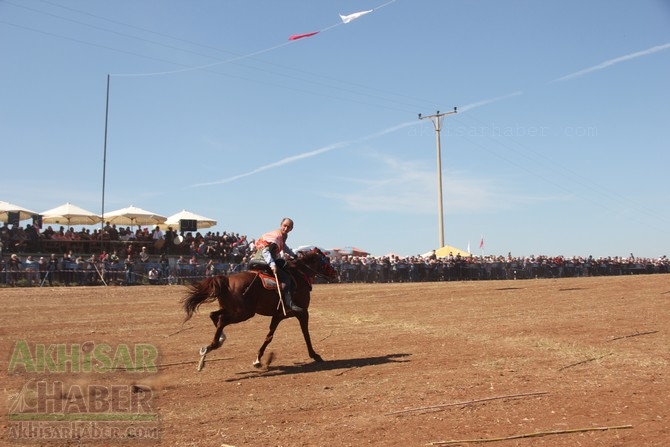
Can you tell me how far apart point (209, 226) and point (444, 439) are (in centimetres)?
3467

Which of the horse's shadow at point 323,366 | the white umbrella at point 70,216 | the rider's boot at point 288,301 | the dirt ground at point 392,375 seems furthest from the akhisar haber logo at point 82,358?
the white umbrella at point 70,216

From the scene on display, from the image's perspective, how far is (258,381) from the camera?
9.99m

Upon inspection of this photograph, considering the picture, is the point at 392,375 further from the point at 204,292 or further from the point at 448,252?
the point at 448,252

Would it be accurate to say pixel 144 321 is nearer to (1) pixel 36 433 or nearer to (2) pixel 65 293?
(2) pixel 65 293

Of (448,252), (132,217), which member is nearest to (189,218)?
(132,217)

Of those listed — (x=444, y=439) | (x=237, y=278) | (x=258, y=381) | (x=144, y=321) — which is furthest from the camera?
(x=144, y=321)

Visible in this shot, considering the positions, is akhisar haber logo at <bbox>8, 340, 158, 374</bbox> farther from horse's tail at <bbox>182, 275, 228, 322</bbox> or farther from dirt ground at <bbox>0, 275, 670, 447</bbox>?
horse's tail at <bbox>182, 275, 228, 322</bbox>

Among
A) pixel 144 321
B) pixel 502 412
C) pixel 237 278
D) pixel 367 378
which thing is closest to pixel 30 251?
pixel 144 321

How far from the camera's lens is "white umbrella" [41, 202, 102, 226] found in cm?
3541

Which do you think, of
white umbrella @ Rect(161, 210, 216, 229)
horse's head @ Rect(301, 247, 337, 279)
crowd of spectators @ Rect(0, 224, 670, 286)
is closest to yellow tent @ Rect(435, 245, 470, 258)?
crowd of spectators @ Rect(0, 224, 670, 286)

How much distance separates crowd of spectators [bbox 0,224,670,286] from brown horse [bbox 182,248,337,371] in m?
19.6

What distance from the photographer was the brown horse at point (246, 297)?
35.7 ft

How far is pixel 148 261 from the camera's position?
31406 mm

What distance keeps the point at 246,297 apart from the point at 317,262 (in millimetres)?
1806
